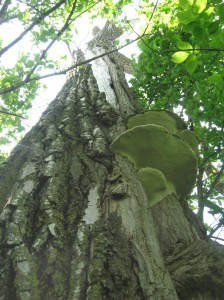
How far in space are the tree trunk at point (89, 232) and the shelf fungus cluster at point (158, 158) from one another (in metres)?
0.10

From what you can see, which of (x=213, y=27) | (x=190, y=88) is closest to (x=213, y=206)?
(x=213, y=27)

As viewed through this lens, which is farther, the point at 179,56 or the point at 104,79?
the point at 104,79

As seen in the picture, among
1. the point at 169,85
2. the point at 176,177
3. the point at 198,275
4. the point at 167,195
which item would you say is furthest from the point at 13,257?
the point at 169,85

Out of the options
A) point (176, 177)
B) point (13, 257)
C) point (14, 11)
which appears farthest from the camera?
point (14, 11)

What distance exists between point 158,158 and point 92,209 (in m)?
0.95

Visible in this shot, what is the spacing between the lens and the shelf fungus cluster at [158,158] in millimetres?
2590

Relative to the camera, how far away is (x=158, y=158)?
277 centimetres

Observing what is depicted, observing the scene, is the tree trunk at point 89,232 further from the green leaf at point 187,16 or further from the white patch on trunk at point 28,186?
the green leaf at point 187,16

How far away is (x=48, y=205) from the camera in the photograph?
2.02 meters

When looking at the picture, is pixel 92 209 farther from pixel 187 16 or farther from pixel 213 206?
pixel 187 16

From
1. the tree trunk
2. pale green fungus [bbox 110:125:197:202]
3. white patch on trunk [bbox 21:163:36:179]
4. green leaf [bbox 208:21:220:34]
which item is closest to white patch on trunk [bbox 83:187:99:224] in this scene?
the tree trunk

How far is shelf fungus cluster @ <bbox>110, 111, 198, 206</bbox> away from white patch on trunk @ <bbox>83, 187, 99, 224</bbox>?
54cm

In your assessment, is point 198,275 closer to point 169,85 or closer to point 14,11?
point 169,85

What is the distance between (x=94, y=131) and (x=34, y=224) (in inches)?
46.9
